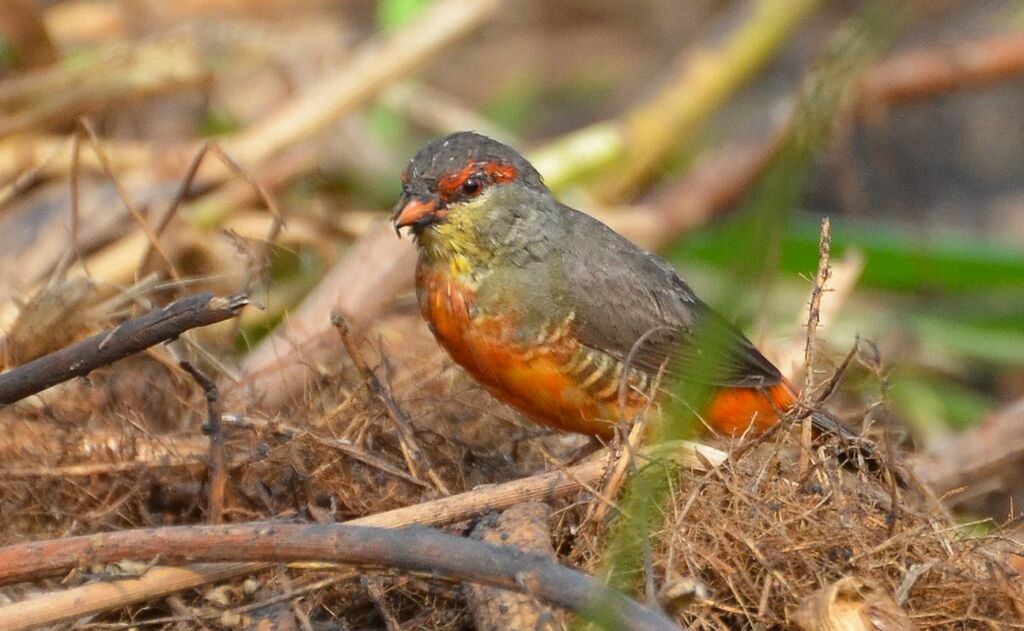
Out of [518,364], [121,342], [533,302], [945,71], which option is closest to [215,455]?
[121,342]

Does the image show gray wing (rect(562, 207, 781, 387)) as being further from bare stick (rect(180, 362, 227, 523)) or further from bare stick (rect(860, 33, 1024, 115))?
bare stick (rect(860, 33, 1024, 115))

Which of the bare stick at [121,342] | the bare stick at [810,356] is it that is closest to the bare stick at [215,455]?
the bare stick at [121,342]

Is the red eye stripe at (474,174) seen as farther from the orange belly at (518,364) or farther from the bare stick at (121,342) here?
the bare stick at (121,342)

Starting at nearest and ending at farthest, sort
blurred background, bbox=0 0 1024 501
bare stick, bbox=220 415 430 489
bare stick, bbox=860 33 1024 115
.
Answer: bare stick, bbox=220 415 430 489
blurred background, bbox=0 0 1024 501
bare stick, bbox=860 33 1024 115

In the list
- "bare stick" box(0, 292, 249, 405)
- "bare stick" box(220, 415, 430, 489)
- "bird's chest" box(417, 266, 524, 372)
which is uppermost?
"bare stick" box(0, 292, 249, 405)

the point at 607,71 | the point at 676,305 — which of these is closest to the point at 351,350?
the point at 676,305

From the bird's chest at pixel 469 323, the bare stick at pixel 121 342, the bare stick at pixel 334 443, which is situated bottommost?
the bare stick at pixel 334 443

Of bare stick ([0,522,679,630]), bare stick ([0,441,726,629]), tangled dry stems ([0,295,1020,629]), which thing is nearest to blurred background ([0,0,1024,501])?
tangled dry stems ([0,295,1020,629])
